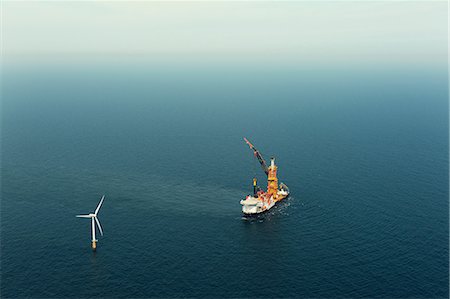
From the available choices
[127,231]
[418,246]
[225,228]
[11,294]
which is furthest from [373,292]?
[11,294]

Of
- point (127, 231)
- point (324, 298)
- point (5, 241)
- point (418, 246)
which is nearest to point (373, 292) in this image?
point (324, 298)

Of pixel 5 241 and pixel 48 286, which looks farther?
pixel 5 241

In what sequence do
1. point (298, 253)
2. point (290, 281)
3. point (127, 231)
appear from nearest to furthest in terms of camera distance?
1. point (290, 281)
2. point (298, 253)
3. point (127, 231)

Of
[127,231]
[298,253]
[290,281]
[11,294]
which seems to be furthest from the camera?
[127,231]

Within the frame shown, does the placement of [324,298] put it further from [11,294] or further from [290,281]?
[11,294]

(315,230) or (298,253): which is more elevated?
(315,230)

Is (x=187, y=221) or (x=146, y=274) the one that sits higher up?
(x=187, y=221)

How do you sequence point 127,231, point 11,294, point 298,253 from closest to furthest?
point 11,294 < point 298,253 < point 127,231

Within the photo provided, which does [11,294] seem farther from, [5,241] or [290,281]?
[290,281]

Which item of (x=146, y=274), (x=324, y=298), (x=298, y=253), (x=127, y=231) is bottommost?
(x=324, y=298)
